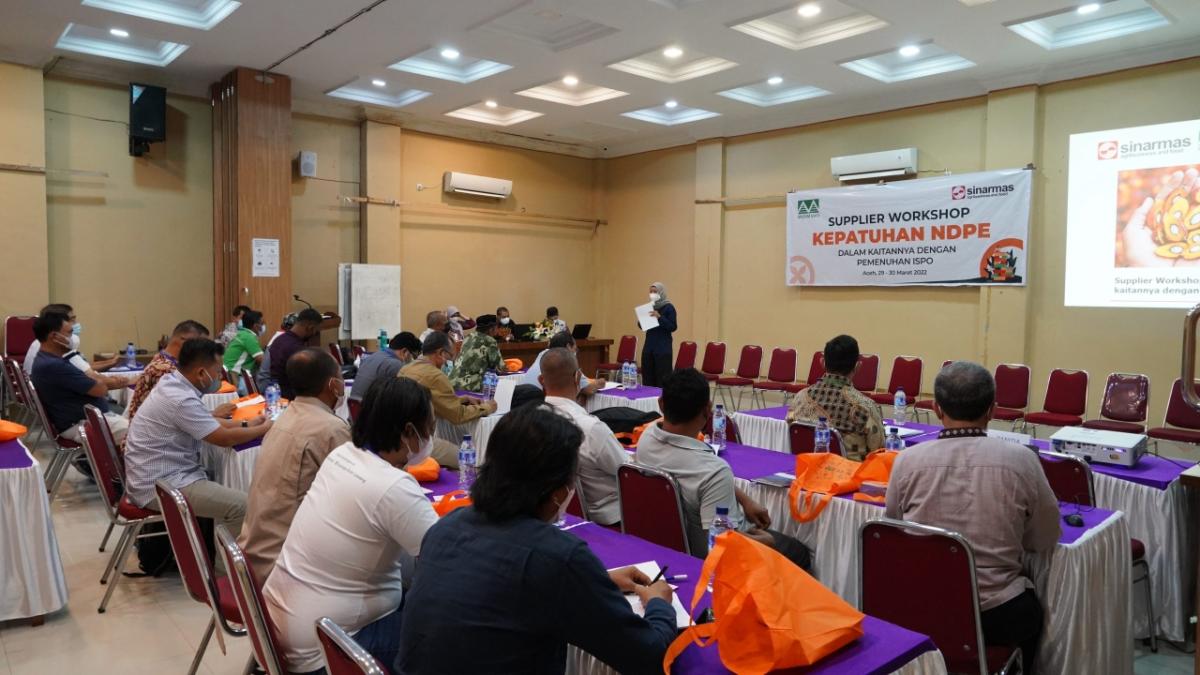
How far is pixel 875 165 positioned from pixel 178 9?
7.37 m

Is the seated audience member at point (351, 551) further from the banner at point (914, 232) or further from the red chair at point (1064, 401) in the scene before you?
the banner at point (914, 232)

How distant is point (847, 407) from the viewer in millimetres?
4082

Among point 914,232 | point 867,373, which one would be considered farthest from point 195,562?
point 914,232

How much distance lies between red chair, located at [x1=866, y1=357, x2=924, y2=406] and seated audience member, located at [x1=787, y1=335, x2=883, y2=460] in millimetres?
3576

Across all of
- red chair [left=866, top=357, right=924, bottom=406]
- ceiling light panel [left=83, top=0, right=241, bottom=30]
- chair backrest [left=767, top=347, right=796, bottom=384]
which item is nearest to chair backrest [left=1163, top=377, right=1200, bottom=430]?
red chair [left=866, top=357, right=924, bottom=406]

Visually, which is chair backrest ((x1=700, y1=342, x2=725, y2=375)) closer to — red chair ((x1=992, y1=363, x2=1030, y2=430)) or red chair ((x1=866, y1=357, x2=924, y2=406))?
red chair ((x1=866, y1=357, x2=924, y2=406))

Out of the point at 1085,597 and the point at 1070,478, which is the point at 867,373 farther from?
the point at 1085,597

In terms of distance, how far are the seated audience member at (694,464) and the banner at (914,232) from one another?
21.9ft

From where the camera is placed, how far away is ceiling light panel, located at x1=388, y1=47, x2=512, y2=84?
825 centimetres

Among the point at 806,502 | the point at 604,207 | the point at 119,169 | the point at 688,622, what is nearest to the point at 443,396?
the point at 806,502

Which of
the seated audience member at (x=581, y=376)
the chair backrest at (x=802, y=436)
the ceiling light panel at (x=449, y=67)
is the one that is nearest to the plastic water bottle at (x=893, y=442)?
the chair backrest at (x=802, y=436)

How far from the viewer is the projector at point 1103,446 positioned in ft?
12.0

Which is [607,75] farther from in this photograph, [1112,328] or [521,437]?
[521,437]

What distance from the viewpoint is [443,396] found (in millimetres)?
5234
